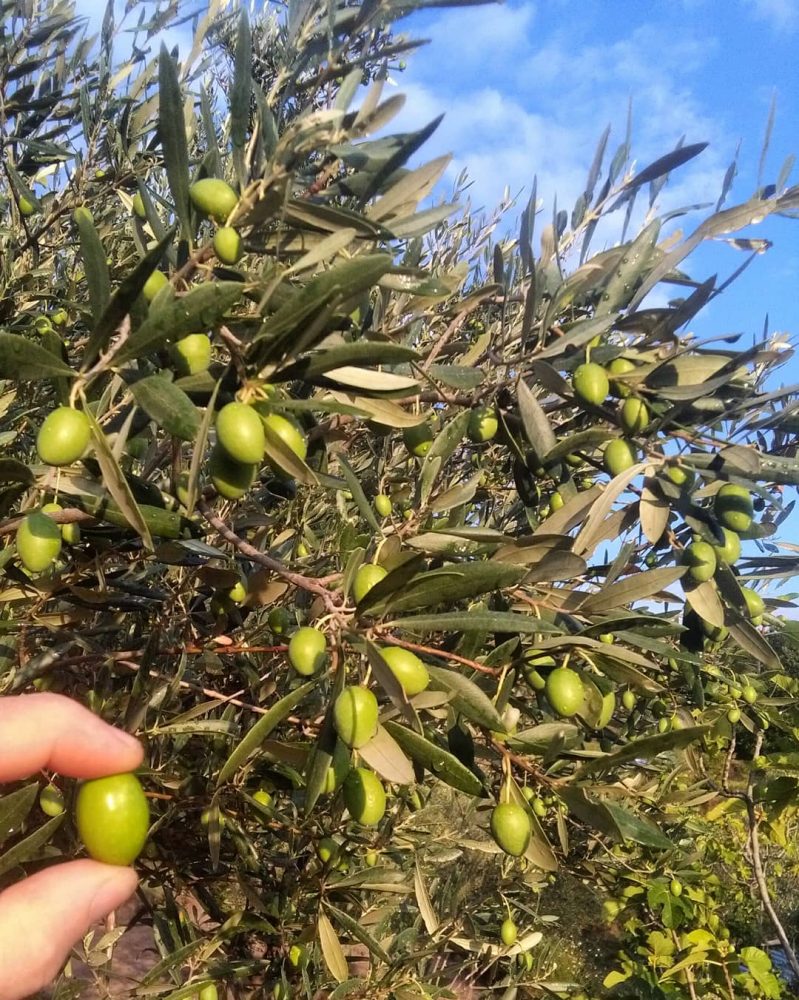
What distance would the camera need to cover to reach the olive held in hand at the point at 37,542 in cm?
125

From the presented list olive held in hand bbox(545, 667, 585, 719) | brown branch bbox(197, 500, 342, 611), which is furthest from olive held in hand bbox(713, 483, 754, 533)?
brown branch bbox(197, 500, 342, 611)

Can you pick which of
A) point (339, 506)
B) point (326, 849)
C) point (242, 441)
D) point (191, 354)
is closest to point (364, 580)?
point (242, 441)

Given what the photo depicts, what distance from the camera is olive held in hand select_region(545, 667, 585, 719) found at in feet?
4.71

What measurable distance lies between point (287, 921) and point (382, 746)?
1915 mm

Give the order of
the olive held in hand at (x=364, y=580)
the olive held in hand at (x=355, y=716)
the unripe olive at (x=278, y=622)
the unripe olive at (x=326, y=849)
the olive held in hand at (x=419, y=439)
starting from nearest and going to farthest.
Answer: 1. the olive held in hand at (x=355, y=716)
2. the olive held in hand at (x=364, y=580)
3. the olive held in hand at (x=419, y=439)
4. the unripe olive at (x=278, y=622)
5. the unripe olive at (x=326, y=849)

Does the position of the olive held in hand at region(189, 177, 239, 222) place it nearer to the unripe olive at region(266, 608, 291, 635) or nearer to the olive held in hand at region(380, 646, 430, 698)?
the olive held in hand at region(380, 646, 430, 698)

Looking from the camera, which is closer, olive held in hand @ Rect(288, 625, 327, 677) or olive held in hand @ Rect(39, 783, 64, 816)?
olive held in hand @ Rect(288, 625, 327, 677)

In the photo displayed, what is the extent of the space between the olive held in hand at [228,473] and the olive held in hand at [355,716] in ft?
1.22

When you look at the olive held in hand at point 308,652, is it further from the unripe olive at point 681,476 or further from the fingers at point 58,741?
the unripe olive at point 681,476

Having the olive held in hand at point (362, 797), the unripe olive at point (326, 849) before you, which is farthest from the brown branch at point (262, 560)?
the unripe olive at point (326, 849)

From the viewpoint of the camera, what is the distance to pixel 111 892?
3.81 feet

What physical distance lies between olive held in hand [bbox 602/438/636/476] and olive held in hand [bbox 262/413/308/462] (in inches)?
28.3

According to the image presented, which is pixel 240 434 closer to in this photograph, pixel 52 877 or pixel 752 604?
pixel 52 877

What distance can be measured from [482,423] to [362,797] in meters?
0.88
